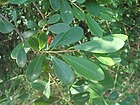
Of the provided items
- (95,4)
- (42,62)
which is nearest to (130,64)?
(95,4)

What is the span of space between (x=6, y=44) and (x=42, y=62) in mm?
2464

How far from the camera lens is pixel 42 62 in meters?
0.70

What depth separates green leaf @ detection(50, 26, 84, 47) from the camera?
0.71 m

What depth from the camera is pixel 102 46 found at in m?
0.69

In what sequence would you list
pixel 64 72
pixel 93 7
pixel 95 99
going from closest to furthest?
1. pixel 64 72
2. pixel 95 99
3. pixel 93 7

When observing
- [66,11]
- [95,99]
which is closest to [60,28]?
[66,11]

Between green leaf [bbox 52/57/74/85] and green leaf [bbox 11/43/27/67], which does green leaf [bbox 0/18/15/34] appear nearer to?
green leaf [bbox 11/43/27/67]

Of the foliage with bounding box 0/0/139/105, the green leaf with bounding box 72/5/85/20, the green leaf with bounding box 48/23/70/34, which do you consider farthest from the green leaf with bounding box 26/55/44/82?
the green leaf with bounding box 72/5/85/20

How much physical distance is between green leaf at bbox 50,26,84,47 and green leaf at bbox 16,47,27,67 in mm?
77

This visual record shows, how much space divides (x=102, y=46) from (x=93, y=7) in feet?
0.68

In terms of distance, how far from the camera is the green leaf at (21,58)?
726 mm

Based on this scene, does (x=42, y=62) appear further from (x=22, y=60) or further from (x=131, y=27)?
(x=131, y=27)

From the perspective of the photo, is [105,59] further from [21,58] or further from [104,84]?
[21,58]

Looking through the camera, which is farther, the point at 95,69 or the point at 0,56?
the point at 0,56
